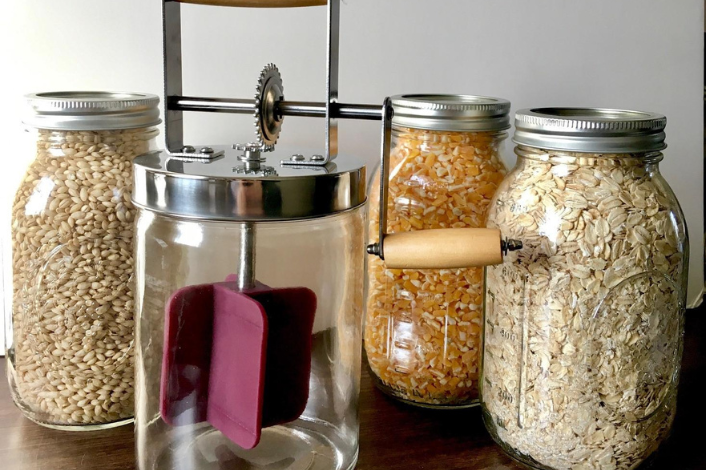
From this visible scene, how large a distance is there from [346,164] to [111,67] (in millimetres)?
370

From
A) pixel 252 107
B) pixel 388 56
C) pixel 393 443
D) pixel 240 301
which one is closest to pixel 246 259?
pixel 240 301

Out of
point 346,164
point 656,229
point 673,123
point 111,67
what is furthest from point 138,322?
point 673,123

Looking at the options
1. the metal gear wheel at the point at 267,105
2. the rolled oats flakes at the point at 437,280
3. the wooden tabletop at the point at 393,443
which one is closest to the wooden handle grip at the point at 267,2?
the metal gear wheel at the point at 267,105

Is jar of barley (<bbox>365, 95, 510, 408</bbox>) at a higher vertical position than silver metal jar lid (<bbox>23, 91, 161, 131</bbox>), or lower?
lower

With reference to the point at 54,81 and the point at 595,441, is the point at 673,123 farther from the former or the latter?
the point at 54,81

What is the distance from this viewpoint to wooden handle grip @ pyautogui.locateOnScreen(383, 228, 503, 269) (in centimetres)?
59

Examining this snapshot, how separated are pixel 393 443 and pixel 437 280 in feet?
0.55

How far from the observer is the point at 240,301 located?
578 millimetres

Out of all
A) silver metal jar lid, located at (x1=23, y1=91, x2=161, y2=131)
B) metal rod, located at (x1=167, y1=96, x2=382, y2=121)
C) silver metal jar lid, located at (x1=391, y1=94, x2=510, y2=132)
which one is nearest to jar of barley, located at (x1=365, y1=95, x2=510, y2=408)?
silver metal jar lid, located at (x1=391, y1=94, x2=510, y2=132)

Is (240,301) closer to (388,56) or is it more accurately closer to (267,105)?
(267,105)

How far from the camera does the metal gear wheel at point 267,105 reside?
1.97 ft

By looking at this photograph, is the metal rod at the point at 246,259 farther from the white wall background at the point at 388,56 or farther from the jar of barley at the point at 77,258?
the white wall background at the point at 388,56

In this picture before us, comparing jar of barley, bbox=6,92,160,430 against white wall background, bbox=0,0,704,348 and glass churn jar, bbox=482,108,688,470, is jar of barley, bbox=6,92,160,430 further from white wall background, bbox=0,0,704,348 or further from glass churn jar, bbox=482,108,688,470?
glass churn jar, bbox=482,108,688,470

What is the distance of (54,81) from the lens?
0.80 m
